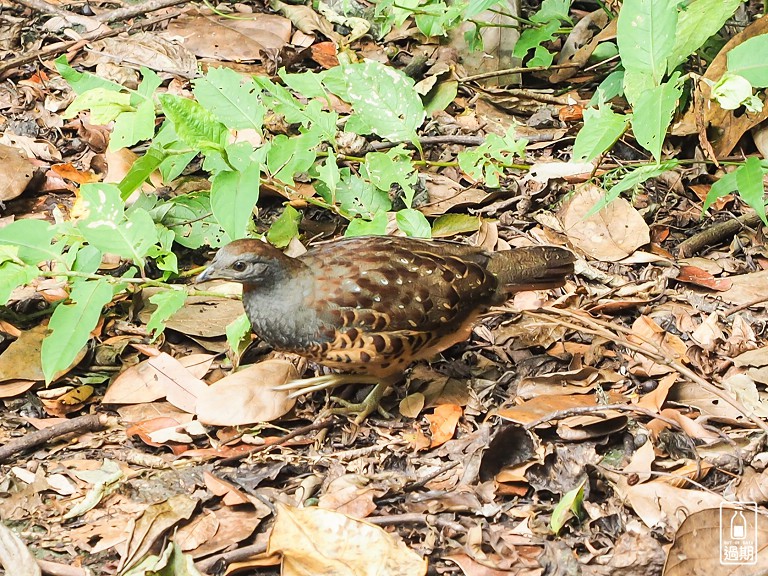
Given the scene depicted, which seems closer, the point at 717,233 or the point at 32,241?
the point at 32,241

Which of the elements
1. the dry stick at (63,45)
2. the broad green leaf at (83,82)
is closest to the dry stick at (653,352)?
the broad green leaf at (83,82)

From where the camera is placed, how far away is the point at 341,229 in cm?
586

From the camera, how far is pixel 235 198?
4535 millimetres

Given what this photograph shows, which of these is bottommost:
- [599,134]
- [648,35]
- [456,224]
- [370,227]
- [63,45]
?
[456,224]

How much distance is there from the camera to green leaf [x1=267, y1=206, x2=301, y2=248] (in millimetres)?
5453

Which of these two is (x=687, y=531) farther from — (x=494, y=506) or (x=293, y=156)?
(x=293, y=156)

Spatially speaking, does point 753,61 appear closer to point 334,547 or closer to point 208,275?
point 208,275

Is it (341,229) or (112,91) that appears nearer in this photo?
(112,91)

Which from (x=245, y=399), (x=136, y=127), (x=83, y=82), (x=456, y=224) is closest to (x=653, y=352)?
(x=456, y=224)

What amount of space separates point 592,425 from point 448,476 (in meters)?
0.70

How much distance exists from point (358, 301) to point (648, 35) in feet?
6.24

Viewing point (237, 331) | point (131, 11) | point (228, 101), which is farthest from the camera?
point (131, 11)

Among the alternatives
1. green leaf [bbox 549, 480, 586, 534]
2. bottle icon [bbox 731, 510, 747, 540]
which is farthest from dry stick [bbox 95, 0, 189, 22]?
bottle icon [bbox 731, 510, 747, 540]

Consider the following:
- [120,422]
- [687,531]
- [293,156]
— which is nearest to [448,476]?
[687,531]
